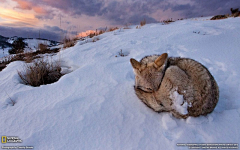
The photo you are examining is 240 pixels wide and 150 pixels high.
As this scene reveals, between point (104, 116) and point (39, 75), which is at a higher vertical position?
point (39, 75)

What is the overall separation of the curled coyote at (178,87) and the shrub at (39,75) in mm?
2908

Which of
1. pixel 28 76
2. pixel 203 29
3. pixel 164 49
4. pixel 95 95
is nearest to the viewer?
pixel 95 95

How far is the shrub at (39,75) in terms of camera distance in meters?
3.37

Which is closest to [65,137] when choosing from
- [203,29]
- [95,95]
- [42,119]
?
[42,119]

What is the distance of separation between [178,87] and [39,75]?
3536mm

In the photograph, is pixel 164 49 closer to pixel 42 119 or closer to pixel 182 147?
pixel 182 147

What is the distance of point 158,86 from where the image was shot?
1832mm

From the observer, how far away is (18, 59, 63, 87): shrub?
3.37m

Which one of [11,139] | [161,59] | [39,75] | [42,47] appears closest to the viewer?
[11,139]

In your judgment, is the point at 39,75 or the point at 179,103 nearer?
the point at 179,103

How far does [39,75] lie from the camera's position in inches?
136

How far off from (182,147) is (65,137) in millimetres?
1569

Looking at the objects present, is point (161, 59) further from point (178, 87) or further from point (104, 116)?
point (104, 116)

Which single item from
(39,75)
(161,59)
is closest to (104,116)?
(161,59)
